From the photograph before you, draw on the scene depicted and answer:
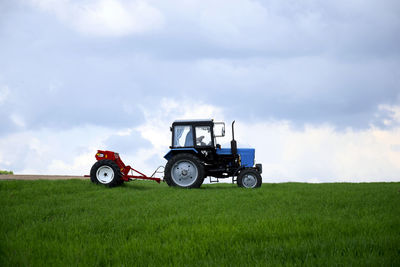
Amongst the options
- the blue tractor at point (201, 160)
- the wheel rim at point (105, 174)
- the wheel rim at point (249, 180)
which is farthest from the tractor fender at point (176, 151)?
the wheel rim at point (105, 174)

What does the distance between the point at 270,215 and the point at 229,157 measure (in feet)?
21.0

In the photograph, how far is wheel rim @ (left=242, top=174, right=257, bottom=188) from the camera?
13.7 metres

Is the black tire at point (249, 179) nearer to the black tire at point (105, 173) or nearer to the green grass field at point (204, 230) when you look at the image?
the green grass field at point (204, 230)

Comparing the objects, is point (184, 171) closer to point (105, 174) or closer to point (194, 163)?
point (194, 163)

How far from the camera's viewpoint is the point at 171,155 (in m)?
14.3

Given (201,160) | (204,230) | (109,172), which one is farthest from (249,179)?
(204,230)

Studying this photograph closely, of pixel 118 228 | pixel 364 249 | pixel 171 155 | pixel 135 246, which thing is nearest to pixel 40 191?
pixel 171 155

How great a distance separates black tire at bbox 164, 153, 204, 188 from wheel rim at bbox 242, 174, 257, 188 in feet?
5.12

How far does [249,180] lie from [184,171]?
2.42 metres

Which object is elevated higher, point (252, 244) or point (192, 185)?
point (192, 185)

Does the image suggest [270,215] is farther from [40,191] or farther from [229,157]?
[40,191]

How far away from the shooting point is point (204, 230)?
6.62 meters

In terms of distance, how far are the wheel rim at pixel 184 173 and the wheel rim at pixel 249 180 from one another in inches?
70.0

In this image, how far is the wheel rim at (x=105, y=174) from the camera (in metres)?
14.1
